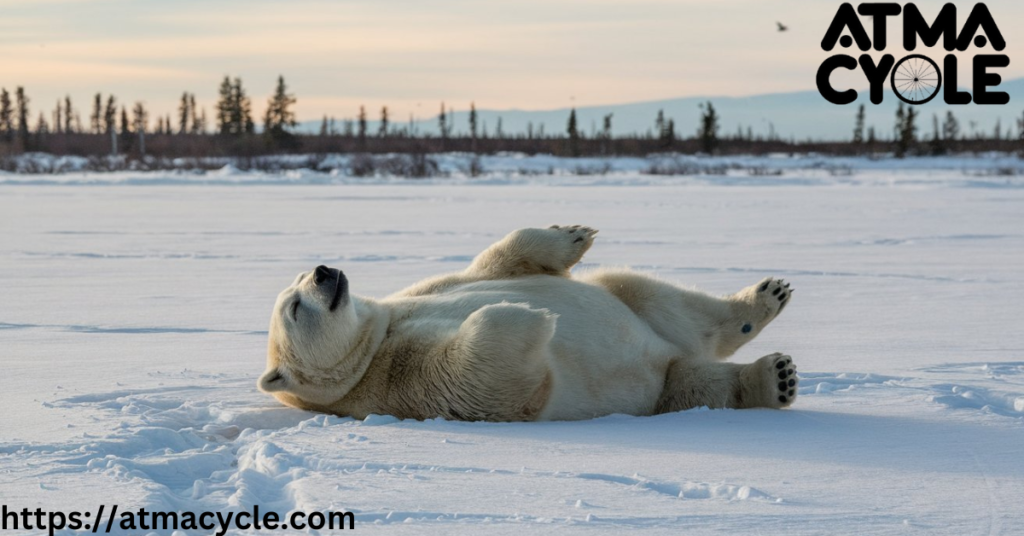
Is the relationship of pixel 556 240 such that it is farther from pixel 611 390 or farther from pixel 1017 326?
pixel 1017 326

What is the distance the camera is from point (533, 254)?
14.4 feet

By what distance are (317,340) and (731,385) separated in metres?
1.42

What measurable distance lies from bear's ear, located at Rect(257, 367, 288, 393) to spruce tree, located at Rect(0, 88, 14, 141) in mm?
65369

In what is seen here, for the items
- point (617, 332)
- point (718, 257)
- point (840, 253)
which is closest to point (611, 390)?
Result: point (617, 332)

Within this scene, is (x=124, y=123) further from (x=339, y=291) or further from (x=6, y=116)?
(x=339, y=291)

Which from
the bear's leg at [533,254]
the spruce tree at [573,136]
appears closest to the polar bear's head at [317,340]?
the bear's leg at [533,254]

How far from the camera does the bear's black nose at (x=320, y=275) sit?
363 cm

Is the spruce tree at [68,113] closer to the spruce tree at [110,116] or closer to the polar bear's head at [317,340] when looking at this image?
the spruce tree at [110,116]

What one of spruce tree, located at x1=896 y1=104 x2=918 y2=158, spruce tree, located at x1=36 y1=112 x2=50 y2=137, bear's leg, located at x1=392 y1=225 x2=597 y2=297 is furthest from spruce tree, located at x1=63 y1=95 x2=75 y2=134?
bear's leg, located at x1=392 y1=225 x2=597 y2=297

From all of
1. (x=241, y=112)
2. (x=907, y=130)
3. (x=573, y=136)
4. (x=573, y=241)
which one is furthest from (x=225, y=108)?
(x=573, y=241)

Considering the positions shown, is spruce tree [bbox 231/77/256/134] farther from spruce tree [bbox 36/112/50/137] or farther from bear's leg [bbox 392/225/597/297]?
bear's leg [bbox 392/225/597/297]

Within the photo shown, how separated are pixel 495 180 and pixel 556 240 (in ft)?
79.5

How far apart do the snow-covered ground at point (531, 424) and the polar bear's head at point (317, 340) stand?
5.2 inches

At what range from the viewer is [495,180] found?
2855cm
